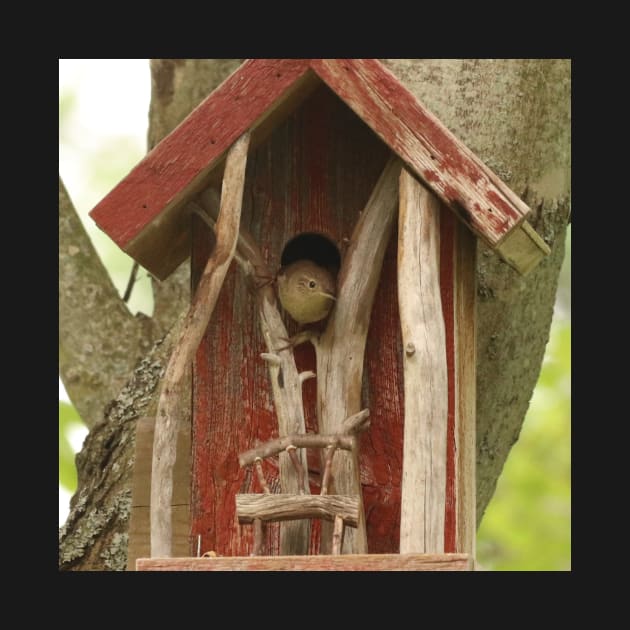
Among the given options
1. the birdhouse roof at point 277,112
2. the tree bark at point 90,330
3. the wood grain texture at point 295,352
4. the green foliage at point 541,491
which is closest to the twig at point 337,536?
the wood grain texture at point 295,352

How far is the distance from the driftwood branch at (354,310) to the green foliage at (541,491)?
4.49 m

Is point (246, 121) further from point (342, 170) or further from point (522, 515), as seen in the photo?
point (522, 515)

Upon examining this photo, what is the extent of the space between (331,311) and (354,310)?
67 mm

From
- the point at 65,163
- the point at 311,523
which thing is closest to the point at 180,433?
the point at 311,523

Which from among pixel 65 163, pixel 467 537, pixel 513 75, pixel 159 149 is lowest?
pixel 467 537

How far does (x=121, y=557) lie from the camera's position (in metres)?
4.59

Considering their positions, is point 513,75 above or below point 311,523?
above

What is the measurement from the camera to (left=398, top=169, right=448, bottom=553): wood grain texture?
3.61 m

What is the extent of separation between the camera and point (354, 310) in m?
4.08

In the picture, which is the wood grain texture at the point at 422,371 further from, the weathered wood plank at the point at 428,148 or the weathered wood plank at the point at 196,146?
the weathered wood plank at the point at 196,146

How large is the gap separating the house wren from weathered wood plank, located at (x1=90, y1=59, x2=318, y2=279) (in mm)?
367

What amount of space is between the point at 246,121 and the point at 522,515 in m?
5.47

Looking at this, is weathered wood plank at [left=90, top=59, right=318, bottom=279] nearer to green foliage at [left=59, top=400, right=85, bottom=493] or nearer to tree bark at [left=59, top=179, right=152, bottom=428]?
tree bark at [left=59, top=179, right=152, bottom=428]

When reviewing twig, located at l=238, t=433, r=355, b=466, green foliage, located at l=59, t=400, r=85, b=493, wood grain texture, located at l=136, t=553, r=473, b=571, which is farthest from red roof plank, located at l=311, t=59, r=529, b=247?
green foliage, located at l=59, t=400, r=85, b=493
